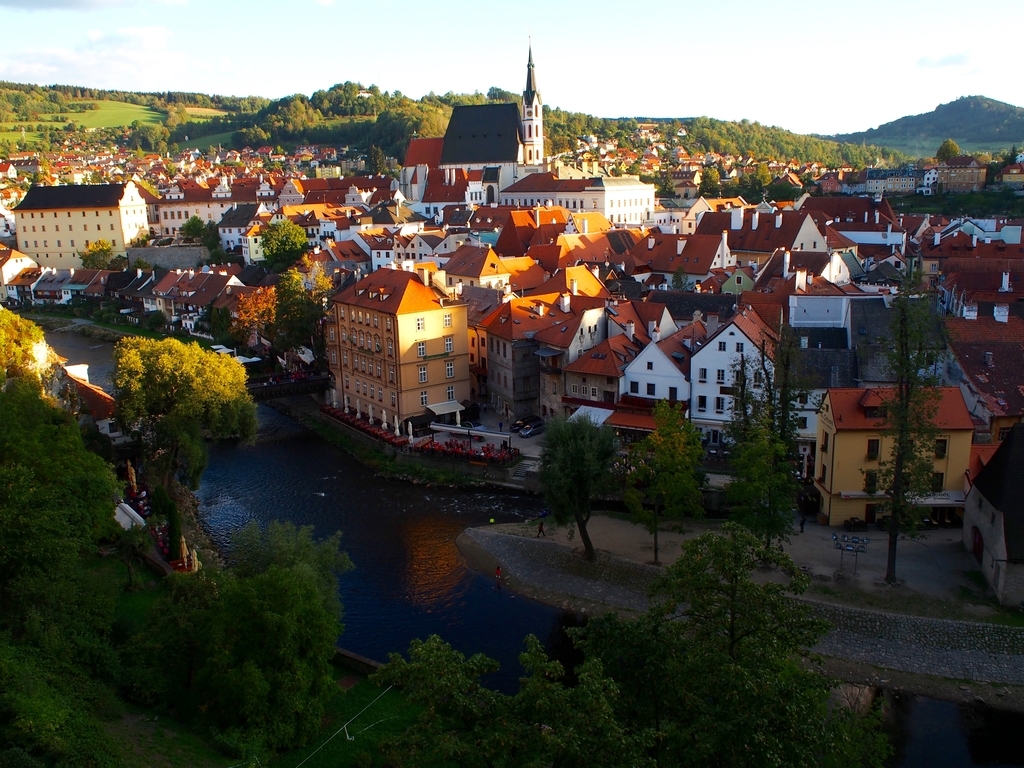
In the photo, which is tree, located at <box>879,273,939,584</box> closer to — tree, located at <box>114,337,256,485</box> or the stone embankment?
the stone embankment

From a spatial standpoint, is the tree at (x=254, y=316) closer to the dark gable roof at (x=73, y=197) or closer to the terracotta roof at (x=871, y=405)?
the terracotta roof at (x=871, y=405)

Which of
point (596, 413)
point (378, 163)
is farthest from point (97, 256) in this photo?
point (596, 413)

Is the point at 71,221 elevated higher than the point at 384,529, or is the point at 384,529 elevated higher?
the point at 71,221

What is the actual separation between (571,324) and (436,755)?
2409 cm

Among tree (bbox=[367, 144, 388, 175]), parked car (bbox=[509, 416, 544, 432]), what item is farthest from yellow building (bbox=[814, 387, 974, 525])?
tree (bbox=[367, 144, 388, 175])

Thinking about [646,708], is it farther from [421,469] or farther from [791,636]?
[421,469]

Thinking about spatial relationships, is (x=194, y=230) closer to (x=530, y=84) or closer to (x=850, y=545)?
(x=530, y=84)

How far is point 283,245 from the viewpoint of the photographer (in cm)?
6312

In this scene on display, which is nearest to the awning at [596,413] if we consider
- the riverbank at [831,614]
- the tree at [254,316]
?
the riverbank at [831,614]

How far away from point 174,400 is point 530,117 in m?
69.7

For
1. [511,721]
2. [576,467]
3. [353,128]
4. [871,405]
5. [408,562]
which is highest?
[353,128]

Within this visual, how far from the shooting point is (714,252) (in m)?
49.8

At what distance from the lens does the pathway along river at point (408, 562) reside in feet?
53.7

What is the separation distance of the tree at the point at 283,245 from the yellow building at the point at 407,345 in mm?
27382
